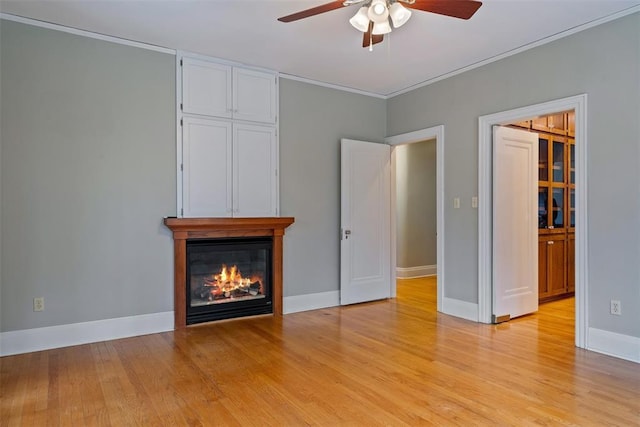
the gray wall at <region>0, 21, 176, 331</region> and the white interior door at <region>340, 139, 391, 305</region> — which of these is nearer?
the gray wall at <region>0, 21, 176, 331</region>

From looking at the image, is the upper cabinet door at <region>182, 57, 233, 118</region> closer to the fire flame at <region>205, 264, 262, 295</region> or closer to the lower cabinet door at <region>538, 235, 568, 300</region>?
the fire flame at <region>205, 264, 262, 295</region>

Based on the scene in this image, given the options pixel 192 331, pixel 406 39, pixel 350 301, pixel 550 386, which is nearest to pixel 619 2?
pixel 406 39

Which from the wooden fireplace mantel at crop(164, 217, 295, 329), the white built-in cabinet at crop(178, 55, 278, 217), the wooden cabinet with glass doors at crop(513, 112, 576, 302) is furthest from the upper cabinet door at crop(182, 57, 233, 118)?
the wooden cabinet with glass doors at crop(513, 112, 576, 302)

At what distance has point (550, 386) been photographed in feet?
8.92

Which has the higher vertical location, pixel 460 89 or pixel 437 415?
pixel 460 89

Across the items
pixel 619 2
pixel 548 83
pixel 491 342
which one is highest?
pixel 619 2

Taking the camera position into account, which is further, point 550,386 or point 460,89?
point 460,89

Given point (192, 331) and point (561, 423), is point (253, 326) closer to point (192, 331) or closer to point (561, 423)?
point (192, 331)

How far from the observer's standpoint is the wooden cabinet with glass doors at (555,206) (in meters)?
5.11

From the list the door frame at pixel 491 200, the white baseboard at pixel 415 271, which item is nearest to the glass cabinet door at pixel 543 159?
the door frame at pixel 491 200

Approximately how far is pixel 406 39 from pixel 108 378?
3709 millimetres

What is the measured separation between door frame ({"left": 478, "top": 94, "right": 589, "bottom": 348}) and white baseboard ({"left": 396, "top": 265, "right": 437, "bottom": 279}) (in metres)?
2.92

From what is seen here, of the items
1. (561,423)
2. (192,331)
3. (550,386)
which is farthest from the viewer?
(192,331)

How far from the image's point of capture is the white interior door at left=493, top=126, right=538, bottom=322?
14.1 ft
